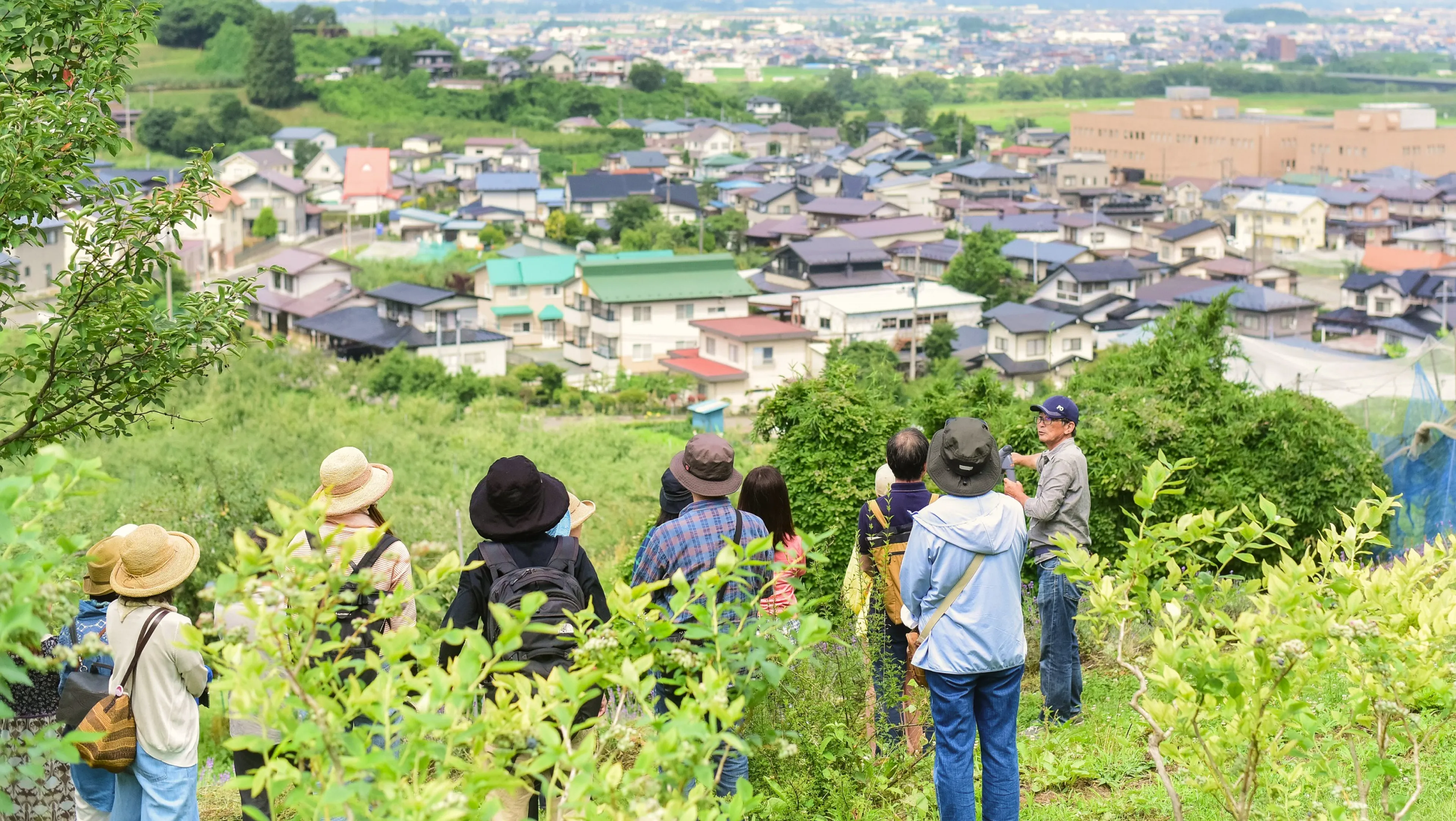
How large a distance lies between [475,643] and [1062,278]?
88.6 feet

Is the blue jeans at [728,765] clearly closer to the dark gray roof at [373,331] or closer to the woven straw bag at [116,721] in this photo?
the woven straw bag at [116,721]

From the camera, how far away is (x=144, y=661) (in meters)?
2.51

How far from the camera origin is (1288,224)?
36844mm

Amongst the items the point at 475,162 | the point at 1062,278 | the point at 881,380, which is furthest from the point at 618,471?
the point at 475,162

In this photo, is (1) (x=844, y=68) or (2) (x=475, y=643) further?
(1) (x=844, y=68)

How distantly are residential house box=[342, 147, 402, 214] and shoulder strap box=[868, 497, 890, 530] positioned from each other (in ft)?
115

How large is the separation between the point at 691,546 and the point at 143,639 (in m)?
1.05

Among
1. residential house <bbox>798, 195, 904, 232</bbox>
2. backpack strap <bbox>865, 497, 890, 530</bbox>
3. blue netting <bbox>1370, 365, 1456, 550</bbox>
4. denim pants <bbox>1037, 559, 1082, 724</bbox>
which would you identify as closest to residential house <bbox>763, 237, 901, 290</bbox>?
residential house <bbox>798, 195, 904, 232</bbox>

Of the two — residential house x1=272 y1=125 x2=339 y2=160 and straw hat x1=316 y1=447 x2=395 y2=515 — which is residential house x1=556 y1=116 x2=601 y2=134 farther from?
straw hat x1=316 y1=447 x2=395 y2=515

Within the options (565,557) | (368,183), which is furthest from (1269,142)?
(565,557)

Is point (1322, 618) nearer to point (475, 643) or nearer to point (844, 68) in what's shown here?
point (475, 643)

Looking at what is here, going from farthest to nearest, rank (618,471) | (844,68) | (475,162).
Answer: (844,68) → (475,162) → (618,471)

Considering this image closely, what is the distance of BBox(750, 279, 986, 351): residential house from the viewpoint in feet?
78.8

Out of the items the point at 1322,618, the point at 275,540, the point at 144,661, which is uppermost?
the point at 275,540
